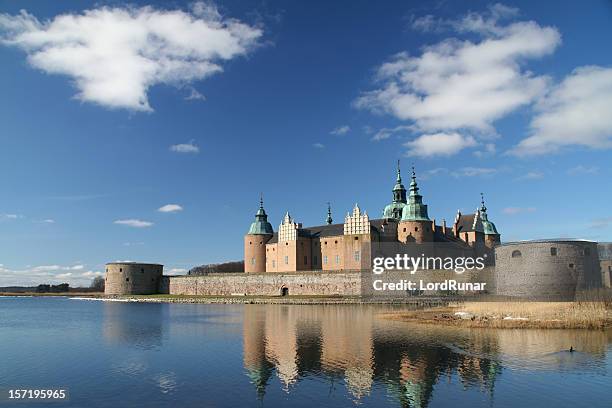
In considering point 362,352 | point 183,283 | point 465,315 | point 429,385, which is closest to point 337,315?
point 465,315

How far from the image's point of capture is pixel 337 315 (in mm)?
33062

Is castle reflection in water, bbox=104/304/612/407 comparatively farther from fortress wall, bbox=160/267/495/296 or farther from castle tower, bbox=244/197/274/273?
castle tower, bbox=244/197/274/273

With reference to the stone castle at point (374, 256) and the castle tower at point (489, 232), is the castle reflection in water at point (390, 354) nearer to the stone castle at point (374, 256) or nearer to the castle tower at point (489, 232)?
the stone castle at point (374, 256)

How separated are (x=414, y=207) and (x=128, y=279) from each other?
1585 inches

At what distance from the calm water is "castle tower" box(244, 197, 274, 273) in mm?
39641

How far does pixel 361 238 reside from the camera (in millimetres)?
56219

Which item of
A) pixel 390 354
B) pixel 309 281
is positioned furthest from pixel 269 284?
pixel 390 354

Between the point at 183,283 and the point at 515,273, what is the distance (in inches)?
1695

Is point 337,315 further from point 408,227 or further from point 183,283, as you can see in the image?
point 183,283

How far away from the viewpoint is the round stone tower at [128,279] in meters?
69.6

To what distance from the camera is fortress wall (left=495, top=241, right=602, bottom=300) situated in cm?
3762

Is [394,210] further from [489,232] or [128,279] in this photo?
[128,279]

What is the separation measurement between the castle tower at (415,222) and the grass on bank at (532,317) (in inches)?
963

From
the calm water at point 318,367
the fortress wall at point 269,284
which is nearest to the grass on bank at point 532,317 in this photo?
the calm water at point 318,367
